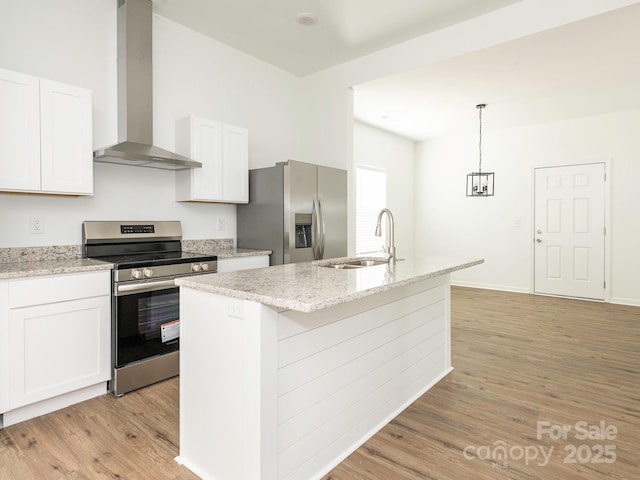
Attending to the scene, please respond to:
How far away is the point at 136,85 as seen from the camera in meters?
3.05


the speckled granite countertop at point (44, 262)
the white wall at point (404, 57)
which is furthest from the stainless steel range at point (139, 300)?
the white wall at point (404, 57)

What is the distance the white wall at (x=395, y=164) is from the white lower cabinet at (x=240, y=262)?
9.75 feet

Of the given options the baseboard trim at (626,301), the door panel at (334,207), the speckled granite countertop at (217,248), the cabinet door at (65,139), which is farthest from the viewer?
the baseboard trim at (626,301)

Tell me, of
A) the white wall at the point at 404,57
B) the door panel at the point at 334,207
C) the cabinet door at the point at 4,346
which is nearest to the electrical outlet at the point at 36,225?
the cabinet door at the point at 4,346

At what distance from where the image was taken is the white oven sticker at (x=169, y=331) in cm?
279

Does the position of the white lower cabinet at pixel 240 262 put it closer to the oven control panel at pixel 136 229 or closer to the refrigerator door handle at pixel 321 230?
the refrigerator door handle at pixel 321 230

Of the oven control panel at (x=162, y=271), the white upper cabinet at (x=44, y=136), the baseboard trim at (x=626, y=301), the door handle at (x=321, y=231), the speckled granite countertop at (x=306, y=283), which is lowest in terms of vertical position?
the baseboard trim at (x=626, y=301)

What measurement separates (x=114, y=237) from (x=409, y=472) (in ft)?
8.57

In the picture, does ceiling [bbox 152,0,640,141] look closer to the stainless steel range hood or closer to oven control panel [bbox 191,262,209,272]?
the stainless steel range hood

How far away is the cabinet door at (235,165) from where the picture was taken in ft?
11.7

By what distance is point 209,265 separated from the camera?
9.97ft

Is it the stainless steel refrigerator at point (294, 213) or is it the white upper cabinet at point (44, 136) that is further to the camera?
the stainless steel refrigerator at point (294, 213)

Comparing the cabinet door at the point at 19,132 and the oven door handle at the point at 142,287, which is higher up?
the cabinet door at the point at 19,132

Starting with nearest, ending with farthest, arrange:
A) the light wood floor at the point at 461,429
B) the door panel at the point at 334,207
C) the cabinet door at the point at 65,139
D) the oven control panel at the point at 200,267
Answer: the light wood floor at the point at 461,429 → the cabinet door at the point at 65,139 → the oven control panel at the point at 200,267 → the door panel at the point at 334,207
